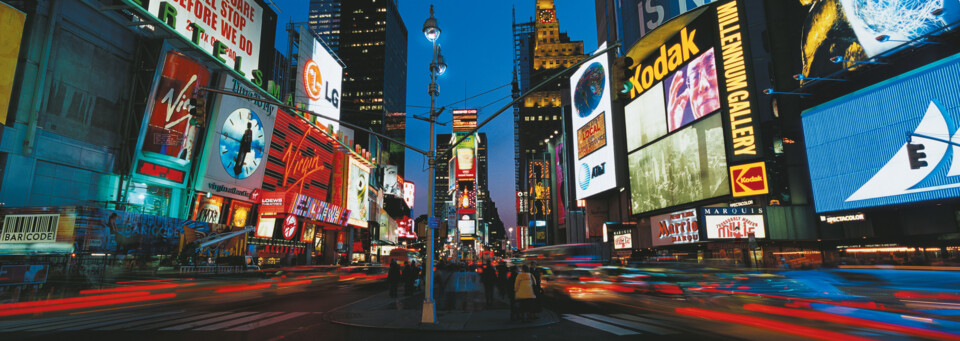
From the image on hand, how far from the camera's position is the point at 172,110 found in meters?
31.5

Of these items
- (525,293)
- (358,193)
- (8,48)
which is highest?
(8,48)

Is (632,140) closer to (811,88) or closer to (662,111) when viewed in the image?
(662,111)

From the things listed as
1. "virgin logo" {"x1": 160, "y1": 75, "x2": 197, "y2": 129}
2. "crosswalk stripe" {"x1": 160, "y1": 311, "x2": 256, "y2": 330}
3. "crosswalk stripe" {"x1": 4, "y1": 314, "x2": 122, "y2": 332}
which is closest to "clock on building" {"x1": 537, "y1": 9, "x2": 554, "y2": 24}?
"virgin logo" {"x1": 160, "y1": 75, "x2": 197, "y2": 129}

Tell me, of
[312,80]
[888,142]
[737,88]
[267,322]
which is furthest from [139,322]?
[312,80]

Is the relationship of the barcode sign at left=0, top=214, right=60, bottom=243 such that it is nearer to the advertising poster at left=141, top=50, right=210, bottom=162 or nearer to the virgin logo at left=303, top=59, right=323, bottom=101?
the advertising poster at left=141, top=50, right=210, bottom=162

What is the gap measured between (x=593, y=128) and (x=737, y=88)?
21.0 metres

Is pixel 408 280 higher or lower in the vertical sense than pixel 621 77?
lower

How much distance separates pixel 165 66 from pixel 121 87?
2.96 m

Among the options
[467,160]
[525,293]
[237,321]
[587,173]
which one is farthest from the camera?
[467,160]

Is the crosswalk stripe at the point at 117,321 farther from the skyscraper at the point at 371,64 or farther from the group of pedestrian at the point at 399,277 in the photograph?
the skyscraper at the point at 371,64

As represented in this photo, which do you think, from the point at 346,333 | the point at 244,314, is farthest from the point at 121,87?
the point at 346,333

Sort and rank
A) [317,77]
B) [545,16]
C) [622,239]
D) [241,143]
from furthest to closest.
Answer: [545,16], [317,77], [622,239], [241,143]

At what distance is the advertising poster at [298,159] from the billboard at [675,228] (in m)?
34.5

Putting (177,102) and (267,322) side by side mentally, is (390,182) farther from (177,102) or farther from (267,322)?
(267,322)
